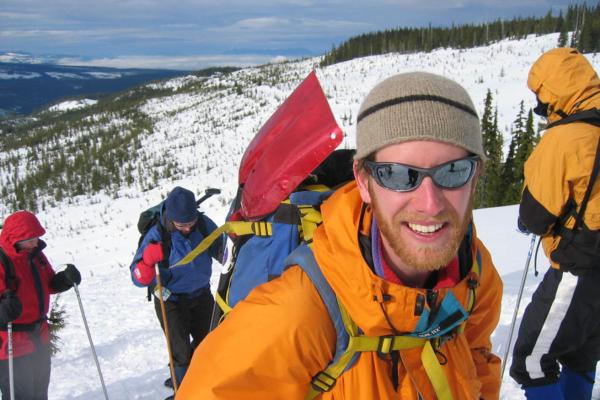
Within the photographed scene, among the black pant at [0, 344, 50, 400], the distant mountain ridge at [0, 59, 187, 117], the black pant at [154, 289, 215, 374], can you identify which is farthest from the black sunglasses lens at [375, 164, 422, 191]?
the distant mountain ridge at [0, 59, 187, 117]

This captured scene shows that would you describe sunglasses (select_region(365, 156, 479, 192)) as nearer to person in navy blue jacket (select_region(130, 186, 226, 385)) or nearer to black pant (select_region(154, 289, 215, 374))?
person in navy blue jacket (select_region(130, 186, 226, 385))

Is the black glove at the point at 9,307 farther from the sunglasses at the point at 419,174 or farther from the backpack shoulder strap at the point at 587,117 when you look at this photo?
the backpack shoulder strap at the point at 587,117

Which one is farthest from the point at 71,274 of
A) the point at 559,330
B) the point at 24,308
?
the point at 559,330

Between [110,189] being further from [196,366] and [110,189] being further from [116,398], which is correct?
[196,366]

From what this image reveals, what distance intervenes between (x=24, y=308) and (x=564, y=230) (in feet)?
13.2

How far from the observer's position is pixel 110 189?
24.7 meters

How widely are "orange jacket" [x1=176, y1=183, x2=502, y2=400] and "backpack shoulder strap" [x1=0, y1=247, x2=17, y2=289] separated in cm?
295

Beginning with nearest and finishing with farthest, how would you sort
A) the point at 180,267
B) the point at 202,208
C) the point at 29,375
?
the point at 29,375 < the point at 180,267 < the point at 202,208

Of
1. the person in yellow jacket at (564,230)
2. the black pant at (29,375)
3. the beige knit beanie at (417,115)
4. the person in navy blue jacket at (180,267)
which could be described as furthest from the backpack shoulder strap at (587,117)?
the black pant at (29,375)

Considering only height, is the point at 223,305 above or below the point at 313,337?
below

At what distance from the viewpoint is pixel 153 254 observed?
375 centimetres

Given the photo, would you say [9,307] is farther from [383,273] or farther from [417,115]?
[417,115]

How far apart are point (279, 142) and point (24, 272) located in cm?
306

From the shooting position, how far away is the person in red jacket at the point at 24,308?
3.43 metres
